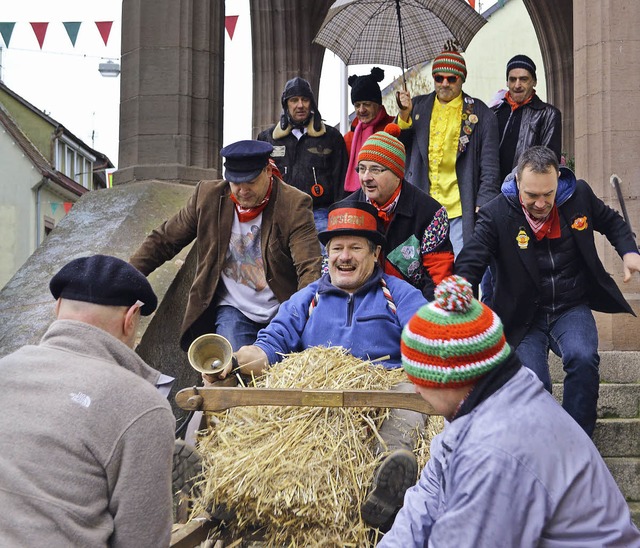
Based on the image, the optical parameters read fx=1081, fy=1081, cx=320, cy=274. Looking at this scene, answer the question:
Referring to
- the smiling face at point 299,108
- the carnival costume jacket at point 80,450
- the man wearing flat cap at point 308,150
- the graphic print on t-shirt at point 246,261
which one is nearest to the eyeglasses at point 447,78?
the man wearing flat cap at point 308,150

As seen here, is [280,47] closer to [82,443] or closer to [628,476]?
[628,476]

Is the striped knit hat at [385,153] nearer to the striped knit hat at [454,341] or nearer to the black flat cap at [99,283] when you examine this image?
the black flat cap at [99,283]

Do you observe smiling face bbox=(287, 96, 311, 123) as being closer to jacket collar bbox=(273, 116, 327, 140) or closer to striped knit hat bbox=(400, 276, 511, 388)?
jacket collar bbox=(273, 116, 327, 140)

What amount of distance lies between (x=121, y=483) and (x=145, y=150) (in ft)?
21.2

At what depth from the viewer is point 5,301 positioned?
757 centimetres

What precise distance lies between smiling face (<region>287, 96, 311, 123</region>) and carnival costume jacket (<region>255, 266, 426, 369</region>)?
2690mm

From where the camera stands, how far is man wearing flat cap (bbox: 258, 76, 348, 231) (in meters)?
8.12

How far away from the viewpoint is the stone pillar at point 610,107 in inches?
322

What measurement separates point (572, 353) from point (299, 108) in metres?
3.25

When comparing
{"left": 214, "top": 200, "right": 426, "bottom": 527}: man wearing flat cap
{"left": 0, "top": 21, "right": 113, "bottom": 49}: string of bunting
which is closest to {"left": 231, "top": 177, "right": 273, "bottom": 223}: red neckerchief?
{"left": 214, "top": 200, "right": 426, "bottom": 527}: man wearing flat cap

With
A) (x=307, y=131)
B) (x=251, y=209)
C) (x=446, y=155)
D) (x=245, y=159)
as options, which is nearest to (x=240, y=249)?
(x=251, y=209)

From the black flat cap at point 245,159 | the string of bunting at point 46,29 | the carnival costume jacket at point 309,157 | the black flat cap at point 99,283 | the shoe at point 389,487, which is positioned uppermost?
the string of bunting at point 46,29

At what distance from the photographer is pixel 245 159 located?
6258 mm

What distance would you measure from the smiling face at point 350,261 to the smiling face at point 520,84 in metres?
2.57
